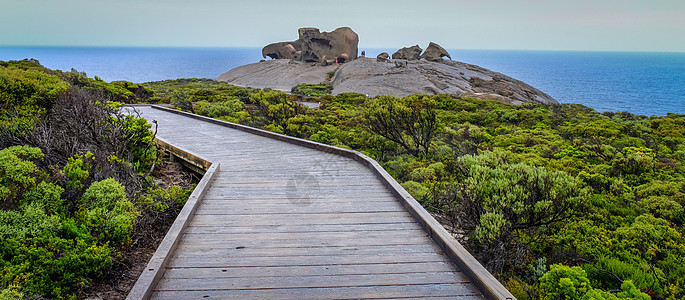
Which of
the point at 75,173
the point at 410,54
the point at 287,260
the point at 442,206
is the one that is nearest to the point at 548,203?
the point at 442,206

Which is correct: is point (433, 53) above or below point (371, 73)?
above

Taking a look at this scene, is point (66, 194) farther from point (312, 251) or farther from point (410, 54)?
point (410, 54)

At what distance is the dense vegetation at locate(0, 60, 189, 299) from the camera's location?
3355 mm

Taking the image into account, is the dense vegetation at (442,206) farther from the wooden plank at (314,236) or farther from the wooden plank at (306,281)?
the wooden plank at (306,281)

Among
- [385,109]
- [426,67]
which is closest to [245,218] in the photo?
[385,109]

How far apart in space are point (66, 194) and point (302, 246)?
2942mm

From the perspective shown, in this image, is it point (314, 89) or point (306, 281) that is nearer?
point (306, 281)

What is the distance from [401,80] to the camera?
38.9 m

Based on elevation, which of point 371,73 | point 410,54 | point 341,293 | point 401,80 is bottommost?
point 401,80

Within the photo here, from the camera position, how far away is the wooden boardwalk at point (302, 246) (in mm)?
3062

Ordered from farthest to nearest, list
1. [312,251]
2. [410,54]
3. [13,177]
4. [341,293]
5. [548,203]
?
[410,54], [548,203], [13,177], [312,251], [341,293]

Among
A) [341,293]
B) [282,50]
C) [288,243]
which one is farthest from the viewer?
[282,50]

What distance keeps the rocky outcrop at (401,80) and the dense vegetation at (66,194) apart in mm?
27511

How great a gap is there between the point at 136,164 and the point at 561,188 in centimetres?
651
